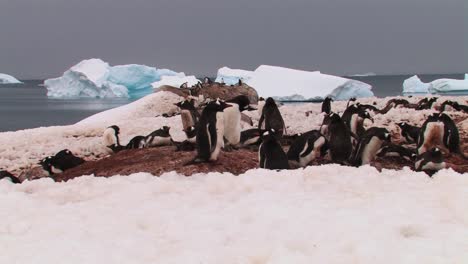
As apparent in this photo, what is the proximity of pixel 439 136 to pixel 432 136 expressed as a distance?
5.1 inches

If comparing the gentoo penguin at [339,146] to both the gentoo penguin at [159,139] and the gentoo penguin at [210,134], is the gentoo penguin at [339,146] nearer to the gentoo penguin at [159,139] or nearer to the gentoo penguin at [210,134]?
the gentoo penguin at [210,134]

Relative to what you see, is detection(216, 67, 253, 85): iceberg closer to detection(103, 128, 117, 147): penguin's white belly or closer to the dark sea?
the dark sea

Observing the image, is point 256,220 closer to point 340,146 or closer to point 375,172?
point 375,172

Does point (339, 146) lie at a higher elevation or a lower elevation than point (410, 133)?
higher

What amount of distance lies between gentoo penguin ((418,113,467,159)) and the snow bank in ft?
14.5

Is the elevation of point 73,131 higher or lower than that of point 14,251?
lower

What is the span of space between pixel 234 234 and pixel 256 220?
1.10 feet

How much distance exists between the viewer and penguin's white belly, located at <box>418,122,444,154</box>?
10.0 m

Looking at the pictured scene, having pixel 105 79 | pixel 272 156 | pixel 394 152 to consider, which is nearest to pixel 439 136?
pixel 394 152

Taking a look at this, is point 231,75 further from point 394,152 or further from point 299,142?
point 299,142

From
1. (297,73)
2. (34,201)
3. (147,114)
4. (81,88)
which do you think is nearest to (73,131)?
(147,114)

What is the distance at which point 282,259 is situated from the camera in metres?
3.56

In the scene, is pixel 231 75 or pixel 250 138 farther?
pixel 231 75

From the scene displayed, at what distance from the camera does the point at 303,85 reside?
5247 cm
